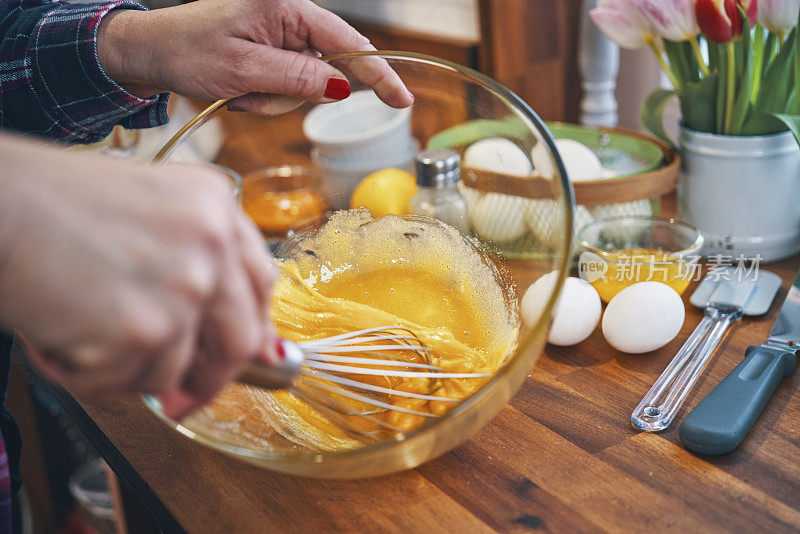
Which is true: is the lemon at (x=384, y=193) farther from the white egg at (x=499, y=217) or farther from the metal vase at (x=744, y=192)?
the metal vase at (x=744, y=192)

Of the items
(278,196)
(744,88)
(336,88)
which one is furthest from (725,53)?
(278,196)

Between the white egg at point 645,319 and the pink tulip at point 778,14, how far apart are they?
0.78ft

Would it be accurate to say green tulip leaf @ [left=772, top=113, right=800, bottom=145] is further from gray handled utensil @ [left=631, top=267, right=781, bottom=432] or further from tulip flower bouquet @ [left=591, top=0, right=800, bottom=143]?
gray handled utensil @ [left=631, top=267, right=781, bottom=432]

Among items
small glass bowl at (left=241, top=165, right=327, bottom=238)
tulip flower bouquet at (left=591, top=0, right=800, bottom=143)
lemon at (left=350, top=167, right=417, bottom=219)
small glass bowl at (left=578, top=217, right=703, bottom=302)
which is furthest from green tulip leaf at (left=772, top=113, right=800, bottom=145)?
small glass bowl at (left=241, top=165, right=327, bottom=238)

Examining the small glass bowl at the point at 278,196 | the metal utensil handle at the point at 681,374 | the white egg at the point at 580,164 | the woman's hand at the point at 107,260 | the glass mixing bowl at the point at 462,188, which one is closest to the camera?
the woman's hand at the point at 107,260

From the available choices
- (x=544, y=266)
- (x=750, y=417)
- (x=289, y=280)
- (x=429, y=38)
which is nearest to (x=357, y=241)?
(x=289, y=280)

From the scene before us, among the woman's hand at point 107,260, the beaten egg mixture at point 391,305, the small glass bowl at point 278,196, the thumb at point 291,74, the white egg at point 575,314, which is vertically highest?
the woman's hand at point 107,260

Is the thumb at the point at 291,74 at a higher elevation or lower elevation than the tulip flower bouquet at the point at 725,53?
higher

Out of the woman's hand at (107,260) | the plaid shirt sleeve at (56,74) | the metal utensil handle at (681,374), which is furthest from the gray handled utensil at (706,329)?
the plaid shirt sleeve at (56,74)

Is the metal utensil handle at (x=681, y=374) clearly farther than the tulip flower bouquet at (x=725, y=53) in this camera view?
No

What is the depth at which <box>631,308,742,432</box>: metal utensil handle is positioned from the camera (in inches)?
17.6

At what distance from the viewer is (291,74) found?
1.52ft

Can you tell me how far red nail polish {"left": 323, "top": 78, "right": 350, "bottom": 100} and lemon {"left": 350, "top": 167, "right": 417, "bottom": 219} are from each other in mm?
93

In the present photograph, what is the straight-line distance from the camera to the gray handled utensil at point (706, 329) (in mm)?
453
